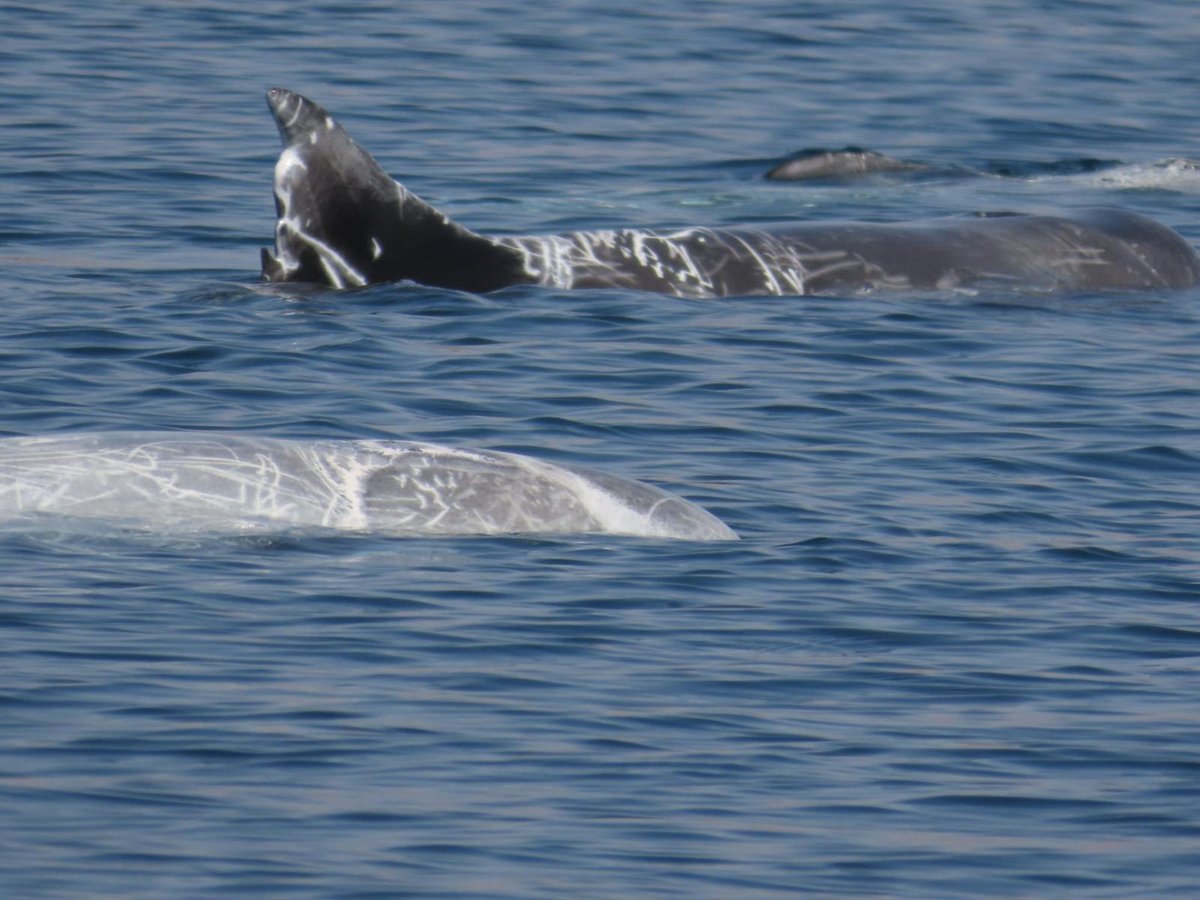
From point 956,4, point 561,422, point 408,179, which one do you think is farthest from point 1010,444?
point 956,4

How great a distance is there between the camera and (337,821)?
308 inches

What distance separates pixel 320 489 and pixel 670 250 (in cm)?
641

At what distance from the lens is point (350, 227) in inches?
634

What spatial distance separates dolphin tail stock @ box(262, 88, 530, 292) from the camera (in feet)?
52.0

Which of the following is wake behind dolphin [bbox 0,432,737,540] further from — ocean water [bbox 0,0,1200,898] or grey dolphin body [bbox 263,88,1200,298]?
grey dolphin body [bbox 263,88,1200,298]

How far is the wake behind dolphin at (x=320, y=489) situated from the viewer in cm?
1062

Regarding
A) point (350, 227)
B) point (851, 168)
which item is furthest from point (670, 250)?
point (851, 168)

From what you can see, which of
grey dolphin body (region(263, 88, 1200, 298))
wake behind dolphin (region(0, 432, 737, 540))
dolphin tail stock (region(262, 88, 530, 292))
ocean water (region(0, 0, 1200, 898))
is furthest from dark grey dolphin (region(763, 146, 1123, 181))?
wake behind dolphin (region(0, 432, 737, 540))

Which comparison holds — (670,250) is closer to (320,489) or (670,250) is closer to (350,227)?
(350,227)

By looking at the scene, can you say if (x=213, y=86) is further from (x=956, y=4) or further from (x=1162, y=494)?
(x=1162, y=494)

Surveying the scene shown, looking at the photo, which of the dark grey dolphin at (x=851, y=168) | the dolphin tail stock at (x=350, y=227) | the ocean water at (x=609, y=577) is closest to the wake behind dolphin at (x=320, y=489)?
the ocean water at (x=609, y=577)

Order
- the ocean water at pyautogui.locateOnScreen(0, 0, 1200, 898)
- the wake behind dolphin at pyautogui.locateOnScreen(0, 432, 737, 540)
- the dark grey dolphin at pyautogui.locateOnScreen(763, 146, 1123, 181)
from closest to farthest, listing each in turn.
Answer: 1. the ocean water at pyautogui.locateOnScreen(0, 0, 1200, 898)
2. the wake behind dolphin at pyautogui.locateOnScreen(0, 432, 737, 540)
3. the dark grey dolphin at pyautogui.locateOnScreen(763, 146, 1123, 181)

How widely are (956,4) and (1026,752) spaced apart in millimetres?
26102

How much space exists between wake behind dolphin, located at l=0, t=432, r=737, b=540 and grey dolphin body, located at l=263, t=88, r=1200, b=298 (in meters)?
4.91
